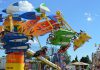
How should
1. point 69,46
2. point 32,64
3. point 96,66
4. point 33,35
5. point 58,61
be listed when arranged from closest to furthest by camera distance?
1. point 33,35
2. point 69,46
3. point 58,61
4. point 32,64
5. point 96,66

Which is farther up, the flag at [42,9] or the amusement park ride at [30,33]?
the flag at [42,9]

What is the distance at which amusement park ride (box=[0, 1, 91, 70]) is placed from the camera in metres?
18.2

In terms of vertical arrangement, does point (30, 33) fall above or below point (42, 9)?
below

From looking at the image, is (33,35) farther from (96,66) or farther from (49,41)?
(96,66)

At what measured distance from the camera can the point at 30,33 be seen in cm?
1925

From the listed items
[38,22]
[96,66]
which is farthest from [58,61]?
[96,66]

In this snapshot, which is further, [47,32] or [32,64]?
[32,64]

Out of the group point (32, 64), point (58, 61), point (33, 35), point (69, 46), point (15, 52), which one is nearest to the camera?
point (15, 52)

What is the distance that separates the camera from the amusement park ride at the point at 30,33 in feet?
59.7

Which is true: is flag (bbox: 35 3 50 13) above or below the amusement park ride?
above

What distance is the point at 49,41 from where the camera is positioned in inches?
801

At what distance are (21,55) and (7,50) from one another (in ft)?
2.58

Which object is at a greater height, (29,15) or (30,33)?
(29,15)

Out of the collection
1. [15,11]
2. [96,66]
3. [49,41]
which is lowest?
[96,66]
